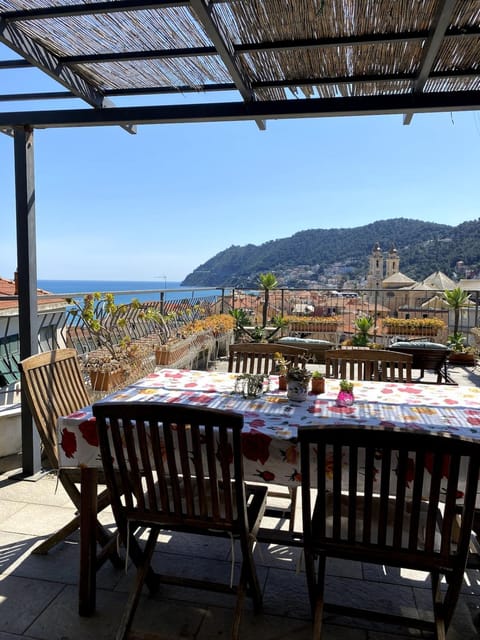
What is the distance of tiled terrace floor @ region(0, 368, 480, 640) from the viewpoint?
5.30ft

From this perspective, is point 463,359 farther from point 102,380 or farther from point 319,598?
point 319,598

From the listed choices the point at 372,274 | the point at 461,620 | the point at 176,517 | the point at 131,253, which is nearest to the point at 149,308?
the point at 176,517

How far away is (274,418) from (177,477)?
0.46m

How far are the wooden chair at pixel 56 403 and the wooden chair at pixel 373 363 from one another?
1442 mm

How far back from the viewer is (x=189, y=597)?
1.80 meters

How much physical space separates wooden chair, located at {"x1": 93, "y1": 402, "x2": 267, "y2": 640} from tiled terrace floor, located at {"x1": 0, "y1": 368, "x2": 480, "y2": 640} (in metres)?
0.14

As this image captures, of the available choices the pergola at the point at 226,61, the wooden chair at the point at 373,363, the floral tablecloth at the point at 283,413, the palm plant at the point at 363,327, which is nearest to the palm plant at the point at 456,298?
the palm plant at the point at 363,327

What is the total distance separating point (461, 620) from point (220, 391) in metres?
1.32

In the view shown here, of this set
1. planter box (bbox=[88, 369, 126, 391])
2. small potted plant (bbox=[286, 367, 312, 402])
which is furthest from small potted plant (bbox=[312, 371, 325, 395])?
planter box (bbox=[88, 369, 126, 391])

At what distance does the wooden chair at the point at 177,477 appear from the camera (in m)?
1.39

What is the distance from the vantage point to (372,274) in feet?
81.8

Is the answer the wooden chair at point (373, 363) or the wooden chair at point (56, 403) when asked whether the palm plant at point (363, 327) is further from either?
the wooden chair at point (56, 403)

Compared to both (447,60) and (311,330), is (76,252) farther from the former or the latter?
(447,60)

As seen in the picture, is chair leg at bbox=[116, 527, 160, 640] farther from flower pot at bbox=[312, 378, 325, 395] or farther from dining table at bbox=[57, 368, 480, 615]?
flower pot at bbox=[312, 378, 325, 395]
